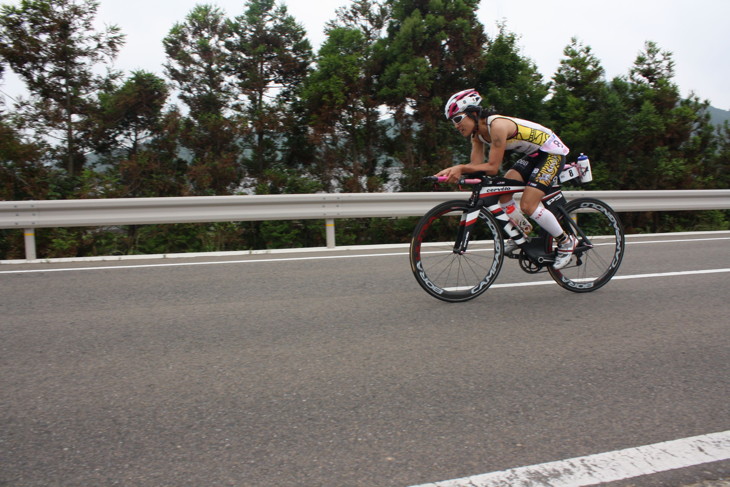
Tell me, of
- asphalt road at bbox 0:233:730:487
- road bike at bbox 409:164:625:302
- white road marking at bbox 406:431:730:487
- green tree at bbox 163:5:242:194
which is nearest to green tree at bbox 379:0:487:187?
green tree at bbox 163:5:242:194

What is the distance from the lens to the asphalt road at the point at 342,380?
98.9 inches

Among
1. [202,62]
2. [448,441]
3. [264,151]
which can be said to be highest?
[202,62]

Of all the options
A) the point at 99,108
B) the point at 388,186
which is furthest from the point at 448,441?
the point at 99,108

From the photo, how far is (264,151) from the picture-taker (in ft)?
44.8

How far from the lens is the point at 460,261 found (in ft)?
18.1

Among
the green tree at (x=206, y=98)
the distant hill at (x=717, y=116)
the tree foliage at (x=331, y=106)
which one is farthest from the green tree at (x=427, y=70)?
the distant hill at (x=717, y=116)

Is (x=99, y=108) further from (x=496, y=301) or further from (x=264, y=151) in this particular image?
(x=496, y=301)

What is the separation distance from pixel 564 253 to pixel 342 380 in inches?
117

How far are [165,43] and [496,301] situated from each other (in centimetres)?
1163

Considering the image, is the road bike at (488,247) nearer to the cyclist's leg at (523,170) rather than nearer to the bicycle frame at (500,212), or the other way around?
the bicycle frame at (500,212)

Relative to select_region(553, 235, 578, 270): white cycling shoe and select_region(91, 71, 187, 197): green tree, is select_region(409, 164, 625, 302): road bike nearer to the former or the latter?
select_region(553, 235, 578, 270): white cycling shoe

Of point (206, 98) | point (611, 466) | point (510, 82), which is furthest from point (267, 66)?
point (611, 466)

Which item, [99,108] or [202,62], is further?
[202,62]

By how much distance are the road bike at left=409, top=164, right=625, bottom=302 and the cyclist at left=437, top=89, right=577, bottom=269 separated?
95mm
